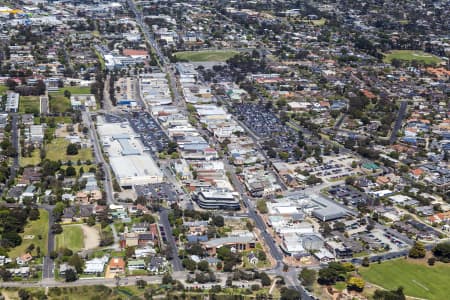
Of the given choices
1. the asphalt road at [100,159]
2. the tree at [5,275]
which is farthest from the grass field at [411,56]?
the tree at [5,275]

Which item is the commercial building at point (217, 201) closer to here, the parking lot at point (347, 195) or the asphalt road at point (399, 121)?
the parking lot at point (347, 195)

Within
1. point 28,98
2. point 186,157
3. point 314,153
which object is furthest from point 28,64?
point 314,153

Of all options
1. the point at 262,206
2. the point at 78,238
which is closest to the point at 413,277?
the point at 262,206

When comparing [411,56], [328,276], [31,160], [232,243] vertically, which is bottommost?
[31,160]

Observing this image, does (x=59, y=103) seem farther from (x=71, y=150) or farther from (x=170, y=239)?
(x=170, y=239)

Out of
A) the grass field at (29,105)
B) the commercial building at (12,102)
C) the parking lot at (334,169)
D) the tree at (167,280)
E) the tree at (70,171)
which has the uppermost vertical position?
the tree at (167,280)

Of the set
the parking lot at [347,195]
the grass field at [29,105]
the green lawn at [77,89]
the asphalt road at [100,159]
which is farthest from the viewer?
the green lawn at [77,89]

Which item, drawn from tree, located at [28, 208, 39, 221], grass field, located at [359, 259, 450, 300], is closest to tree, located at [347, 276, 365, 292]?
grass field, located at [359, 259, 450, 300]
